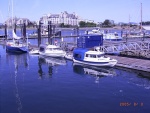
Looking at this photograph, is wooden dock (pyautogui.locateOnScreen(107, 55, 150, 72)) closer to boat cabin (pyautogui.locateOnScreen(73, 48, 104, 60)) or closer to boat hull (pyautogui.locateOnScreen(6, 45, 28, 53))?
boat cabin (pyautogui.locateOnScreen(73, 48, 104, 60))

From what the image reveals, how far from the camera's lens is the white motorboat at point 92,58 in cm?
4069

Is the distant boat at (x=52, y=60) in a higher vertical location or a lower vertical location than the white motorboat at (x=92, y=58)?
lower

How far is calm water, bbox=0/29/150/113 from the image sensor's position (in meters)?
22.2

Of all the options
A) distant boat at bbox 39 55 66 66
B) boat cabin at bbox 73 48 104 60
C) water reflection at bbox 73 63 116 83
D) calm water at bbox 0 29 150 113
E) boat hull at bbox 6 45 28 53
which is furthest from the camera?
boat hull at bbox 6 45 28 53

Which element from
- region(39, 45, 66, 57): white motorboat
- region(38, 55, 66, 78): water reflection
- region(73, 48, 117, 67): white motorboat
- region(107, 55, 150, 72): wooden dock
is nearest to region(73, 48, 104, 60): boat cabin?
region(73, 48, 117, 67): white motorboat

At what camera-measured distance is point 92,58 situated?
42.6m

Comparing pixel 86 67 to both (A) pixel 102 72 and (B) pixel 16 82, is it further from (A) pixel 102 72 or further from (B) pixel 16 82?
(B) pixel 16 82

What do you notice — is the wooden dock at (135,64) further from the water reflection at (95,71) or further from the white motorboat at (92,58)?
the water reflection at (95,71)
